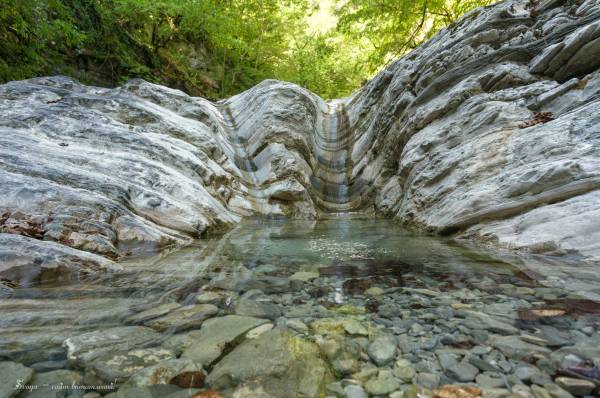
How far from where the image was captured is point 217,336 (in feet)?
6.64

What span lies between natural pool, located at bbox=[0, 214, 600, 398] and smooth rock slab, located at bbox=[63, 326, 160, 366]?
0.4 inches

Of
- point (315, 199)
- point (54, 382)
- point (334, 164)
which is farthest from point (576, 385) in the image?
point (334, 164)

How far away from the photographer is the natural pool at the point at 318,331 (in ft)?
5.18

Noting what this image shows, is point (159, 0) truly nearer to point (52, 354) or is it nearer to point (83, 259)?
point (83, 259)

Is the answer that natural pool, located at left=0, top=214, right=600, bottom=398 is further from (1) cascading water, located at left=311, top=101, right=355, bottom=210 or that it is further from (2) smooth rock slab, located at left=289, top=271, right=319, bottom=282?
(1) cascading water, located at left=311, top=101, right=355, bottom=210

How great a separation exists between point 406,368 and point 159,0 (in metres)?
15.8

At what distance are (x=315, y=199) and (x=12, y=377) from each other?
9172 millimetres

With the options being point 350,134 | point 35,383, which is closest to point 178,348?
point 35,383

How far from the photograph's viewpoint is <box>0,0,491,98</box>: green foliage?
393 inches

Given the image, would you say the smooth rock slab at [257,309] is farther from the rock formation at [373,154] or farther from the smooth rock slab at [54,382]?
the rock formation at [373,154]

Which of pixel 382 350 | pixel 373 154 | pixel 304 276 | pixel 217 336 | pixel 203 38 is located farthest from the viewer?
pixel 203 38

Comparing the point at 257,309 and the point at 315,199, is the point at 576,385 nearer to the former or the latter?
the point at 257,309

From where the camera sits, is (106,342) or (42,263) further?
(42,263)

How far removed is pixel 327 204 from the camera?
10781mm
